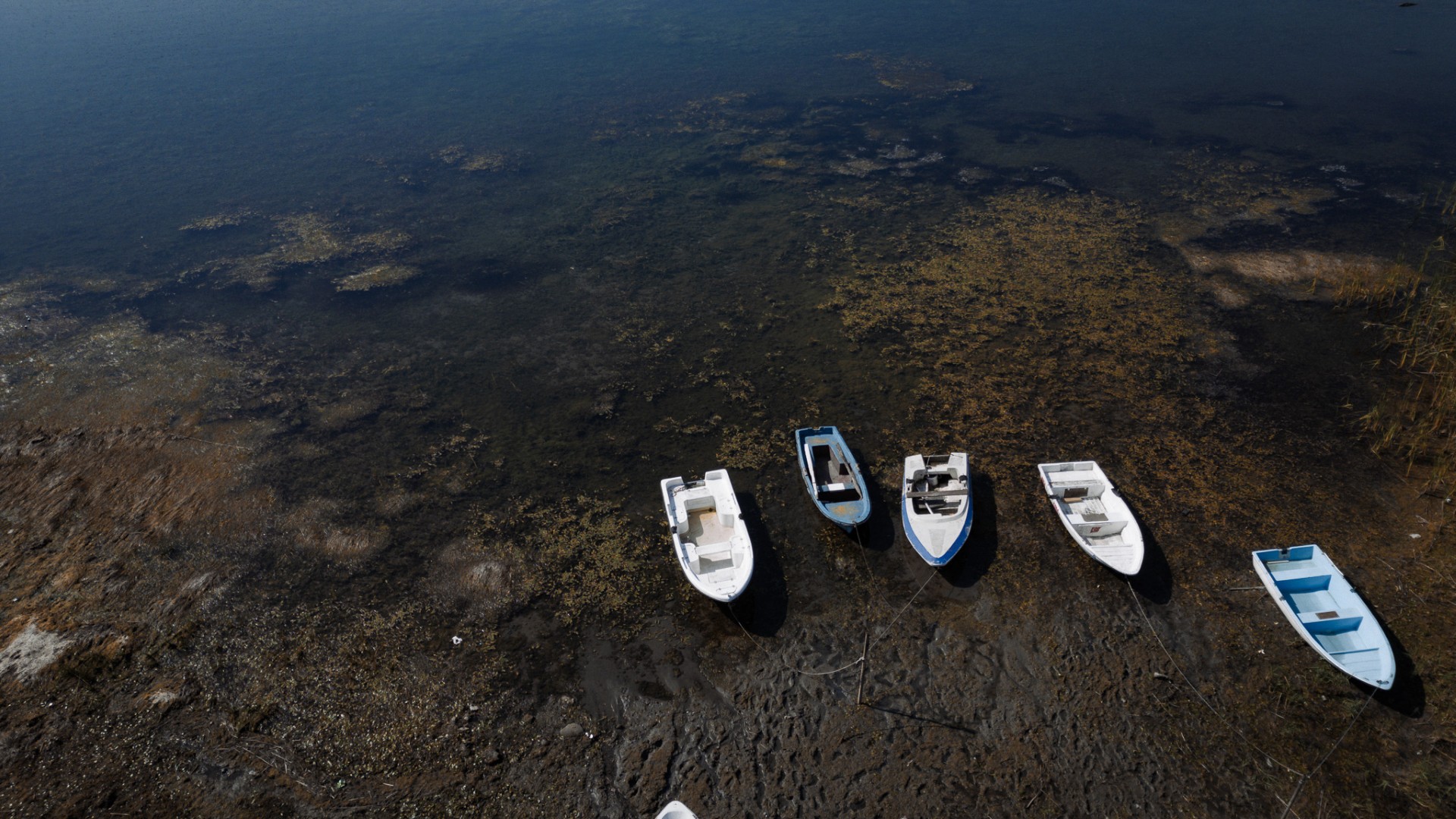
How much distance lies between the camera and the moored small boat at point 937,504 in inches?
422

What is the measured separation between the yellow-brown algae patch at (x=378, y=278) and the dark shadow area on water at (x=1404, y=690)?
20.6 m

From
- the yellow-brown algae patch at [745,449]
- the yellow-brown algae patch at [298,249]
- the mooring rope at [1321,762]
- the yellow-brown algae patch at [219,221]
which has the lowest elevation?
the mooring rope at [1321,762]

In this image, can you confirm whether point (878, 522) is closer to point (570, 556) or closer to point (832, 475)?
point (832, 475)

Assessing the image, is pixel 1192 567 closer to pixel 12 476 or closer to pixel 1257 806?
pixel 1257 806

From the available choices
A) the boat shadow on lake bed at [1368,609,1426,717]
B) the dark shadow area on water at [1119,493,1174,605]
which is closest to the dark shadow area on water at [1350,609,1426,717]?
the boat shadow on lake bed at [1368,609,1426,717]

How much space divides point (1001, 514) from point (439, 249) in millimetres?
16647

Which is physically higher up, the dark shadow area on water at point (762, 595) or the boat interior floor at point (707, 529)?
the boat interior floor at point (707, 529)

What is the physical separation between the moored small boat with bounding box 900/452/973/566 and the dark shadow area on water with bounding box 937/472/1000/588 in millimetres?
256

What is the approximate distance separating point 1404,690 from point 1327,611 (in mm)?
1115

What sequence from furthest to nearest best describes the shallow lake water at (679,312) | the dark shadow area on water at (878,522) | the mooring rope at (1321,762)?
the dark shadow area on water at (878,522), the shallow lake water at (679,312), the mooring rope at (1321,762)

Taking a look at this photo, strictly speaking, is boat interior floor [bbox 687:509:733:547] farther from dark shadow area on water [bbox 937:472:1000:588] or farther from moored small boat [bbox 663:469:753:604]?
dark shadow area on water [bbox 937:472:1000:588]

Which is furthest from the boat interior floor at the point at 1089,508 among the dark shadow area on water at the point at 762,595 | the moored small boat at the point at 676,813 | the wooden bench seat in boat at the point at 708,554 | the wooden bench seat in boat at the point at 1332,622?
the moored small boat at the point at 676,813

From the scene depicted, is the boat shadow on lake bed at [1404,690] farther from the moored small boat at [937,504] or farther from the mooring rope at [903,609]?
the mooring rope at [903,609]

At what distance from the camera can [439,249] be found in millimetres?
20531
